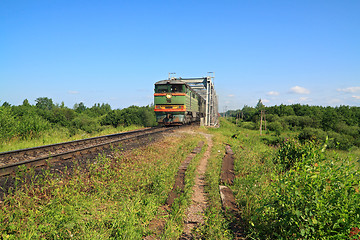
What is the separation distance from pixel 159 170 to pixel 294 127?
6541 cm

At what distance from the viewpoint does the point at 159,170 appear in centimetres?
670

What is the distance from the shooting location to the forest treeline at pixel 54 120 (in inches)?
460

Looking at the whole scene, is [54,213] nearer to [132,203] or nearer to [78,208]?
[78,208]

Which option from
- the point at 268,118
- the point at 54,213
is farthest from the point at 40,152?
the point at 268,118

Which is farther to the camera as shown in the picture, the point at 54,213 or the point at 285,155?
the point at 285,155

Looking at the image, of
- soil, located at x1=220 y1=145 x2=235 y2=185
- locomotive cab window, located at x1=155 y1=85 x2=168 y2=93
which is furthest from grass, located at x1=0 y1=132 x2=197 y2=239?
locomotive cab window, located at x1=155 y1=85 x2=168 y2=93

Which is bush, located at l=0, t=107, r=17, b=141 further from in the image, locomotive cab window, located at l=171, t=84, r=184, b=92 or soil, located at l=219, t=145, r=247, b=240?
locomotive cab window, located at l=171, t=84, r=184, b=92


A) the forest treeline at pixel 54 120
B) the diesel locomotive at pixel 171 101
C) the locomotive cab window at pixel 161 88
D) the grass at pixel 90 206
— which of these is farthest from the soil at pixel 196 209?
the locomotive cab window at pixel 161 88

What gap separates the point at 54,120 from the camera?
39.4 metres

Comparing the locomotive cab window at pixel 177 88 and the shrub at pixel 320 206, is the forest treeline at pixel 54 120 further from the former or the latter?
the shrub at pixel 320 206

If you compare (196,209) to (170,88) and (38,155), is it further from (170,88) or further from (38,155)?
(170,88)

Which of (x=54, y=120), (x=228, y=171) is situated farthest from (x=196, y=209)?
(x=54, y=120)

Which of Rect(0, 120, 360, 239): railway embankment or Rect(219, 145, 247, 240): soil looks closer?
Rect(0, 120, 360, 239): railway embankment

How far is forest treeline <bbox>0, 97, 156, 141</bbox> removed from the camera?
11.7 meters
